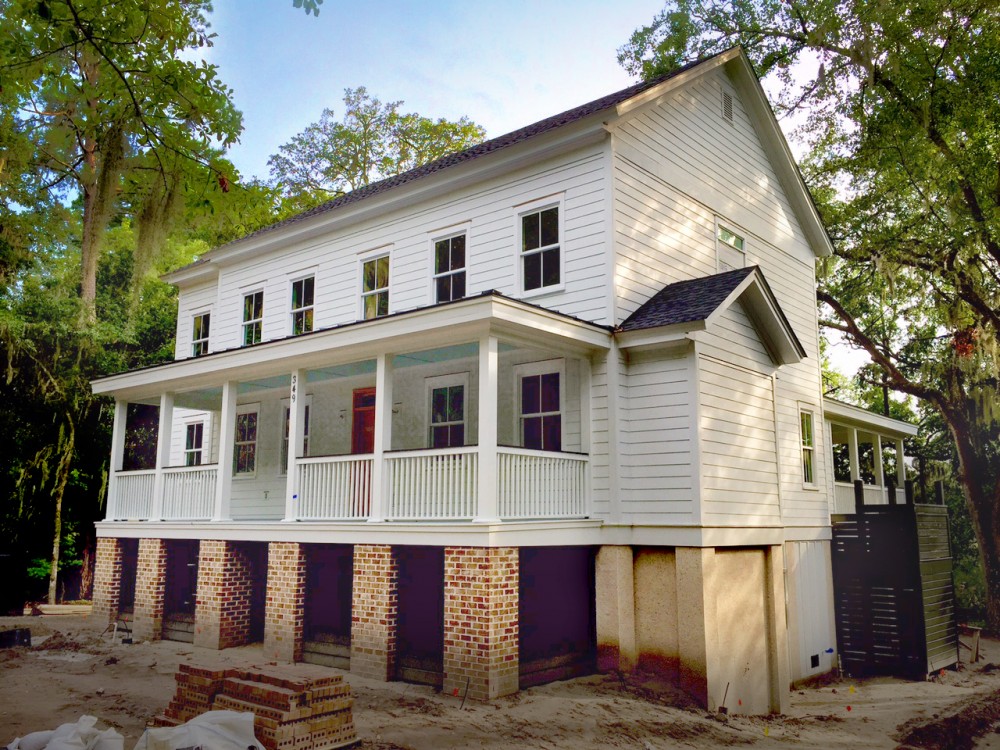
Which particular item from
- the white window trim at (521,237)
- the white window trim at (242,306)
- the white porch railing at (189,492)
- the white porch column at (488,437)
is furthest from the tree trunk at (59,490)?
the white porch column at (488,437)

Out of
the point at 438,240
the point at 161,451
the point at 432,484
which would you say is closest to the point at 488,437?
the point at 432,484

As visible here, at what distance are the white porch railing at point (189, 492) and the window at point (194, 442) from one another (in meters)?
3.97

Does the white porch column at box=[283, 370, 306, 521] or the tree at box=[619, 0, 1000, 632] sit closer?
the white porch column at box=[283, 370, 306, 521]

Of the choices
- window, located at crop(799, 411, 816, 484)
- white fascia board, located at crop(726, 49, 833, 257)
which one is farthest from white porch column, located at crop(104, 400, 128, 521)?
white fascia board, located at crop(726, 49, 833, 257)

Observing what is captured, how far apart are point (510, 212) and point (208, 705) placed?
8.39 meters

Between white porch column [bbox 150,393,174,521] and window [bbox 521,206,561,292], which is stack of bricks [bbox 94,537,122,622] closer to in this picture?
white porch column [bbox 150,393,174,521]

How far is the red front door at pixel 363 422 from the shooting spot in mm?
15148

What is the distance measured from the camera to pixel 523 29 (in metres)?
9.26

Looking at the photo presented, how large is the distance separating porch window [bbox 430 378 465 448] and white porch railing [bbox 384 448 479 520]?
2446mm

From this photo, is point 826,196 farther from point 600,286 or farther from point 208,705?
point 208,705

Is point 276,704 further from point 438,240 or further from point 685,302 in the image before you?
point 438,240

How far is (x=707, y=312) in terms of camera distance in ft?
36.6

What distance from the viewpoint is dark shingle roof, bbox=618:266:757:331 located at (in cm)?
1137

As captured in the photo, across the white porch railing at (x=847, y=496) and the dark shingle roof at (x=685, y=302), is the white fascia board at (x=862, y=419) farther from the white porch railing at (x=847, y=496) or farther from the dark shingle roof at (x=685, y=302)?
the dark shingle roof at (x=685, y=302)
